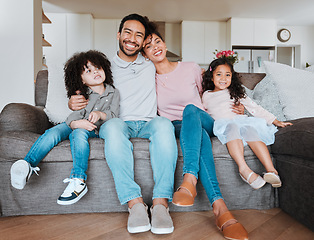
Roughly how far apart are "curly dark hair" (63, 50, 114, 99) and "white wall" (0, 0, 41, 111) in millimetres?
2181

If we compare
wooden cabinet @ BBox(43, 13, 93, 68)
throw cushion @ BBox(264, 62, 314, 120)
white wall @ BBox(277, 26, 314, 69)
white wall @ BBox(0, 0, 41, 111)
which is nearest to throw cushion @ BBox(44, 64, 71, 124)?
throw cushion @ BBox(264, 62, 314, 120)

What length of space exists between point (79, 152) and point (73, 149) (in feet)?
0.14

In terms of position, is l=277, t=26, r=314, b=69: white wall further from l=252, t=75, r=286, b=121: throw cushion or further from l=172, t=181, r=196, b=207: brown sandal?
l=172, t=181, r=196, b=207: brown sandal

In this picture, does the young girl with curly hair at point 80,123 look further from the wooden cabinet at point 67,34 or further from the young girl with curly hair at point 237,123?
the wooden cabinet at point 67,34

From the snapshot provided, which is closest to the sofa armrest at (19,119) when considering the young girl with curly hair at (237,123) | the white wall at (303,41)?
the young girl with curly hair at (237,123)

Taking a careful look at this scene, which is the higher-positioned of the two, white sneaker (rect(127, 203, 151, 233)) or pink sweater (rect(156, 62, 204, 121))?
pink sweater (rect(156, 62, 204, 121))

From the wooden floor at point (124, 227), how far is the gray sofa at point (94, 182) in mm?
43

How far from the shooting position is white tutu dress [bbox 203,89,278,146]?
1438 millimetres

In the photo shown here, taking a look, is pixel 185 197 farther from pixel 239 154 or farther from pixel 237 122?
pixel 237 122

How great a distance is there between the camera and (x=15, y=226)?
4.16ft

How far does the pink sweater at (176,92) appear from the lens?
5.79 feet

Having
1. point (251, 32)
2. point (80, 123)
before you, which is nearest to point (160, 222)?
point (80, 123)

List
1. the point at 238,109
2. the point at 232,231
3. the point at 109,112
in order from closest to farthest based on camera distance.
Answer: the point at 232,231
the point at 109,112
the point at 238,109

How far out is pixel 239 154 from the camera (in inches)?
54.2
